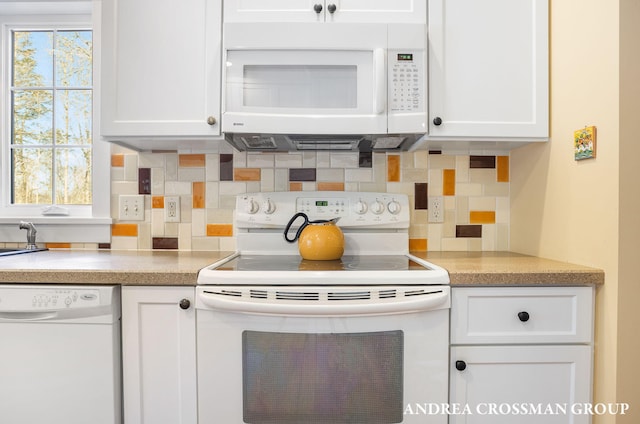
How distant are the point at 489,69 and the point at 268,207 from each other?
40.7 inches

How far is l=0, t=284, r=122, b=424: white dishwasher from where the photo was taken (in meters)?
1.20

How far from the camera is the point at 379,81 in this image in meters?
1.40

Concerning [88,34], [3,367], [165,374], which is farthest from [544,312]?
[88,34]

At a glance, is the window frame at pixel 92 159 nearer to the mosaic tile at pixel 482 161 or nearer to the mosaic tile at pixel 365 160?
the mosaic tile at pixel 365 160

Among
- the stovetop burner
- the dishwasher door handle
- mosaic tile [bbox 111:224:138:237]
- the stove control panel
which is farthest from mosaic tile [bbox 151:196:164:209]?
the dishwasher door handle

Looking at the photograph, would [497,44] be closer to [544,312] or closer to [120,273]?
[544,312]

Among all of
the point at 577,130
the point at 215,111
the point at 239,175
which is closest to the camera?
the point at 577,130

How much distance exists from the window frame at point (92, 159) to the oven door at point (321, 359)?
926mm

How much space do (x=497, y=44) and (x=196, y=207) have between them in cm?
141

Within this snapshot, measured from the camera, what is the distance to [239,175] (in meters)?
1.80

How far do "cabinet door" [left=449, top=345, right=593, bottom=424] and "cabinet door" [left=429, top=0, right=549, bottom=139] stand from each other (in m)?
0.78

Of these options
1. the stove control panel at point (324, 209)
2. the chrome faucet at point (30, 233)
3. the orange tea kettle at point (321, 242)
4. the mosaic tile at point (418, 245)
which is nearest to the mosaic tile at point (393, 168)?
the stove control panel at point (324, 209)

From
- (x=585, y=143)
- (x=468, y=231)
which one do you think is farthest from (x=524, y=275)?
(x=468, y=231)

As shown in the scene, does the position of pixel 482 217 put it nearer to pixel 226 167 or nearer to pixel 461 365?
pixel 461 365
